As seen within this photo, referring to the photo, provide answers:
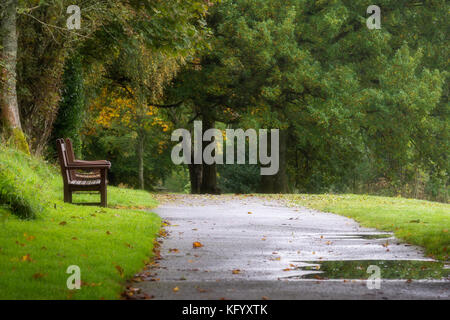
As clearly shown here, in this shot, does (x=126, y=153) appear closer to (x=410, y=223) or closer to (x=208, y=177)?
(x=208, y=177)

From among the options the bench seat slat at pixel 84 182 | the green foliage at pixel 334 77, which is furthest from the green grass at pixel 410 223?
the green foliage at pixel 334 77

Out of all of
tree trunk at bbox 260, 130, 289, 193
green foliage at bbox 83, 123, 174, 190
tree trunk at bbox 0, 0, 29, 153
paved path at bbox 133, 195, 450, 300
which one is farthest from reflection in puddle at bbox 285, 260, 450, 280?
green foliage at bbox 83, 123, 174, 190

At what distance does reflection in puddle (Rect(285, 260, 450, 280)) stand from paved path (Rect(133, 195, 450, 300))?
8 centimetres

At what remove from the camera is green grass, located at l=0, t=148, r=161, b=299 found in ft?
21.3

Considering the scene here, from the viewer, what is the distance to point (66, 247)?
8.52 metres

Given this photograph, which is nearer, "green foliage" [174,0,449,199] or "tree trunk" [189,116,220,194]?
"green foliage" [174,0,449,199]

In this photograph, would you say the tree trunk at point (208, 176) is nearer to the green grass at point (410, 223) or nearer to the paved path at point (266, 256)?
the green grass at point (410, 223)

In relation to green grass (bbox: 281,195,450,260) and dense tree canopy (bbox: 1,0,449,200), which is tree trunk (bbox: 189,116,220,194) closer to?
dense tree canopy (bbox: 1,0,449,200)

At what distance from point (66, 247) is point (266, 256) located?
2812 mm

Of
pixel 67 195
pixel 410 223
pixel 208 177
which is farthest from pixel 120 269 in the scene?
pixel 208 177

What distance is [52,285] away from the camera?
6.52 meters

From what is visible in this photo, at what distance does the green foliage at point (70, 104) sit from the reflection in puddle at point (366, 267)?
15435 mm
